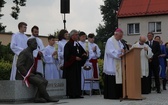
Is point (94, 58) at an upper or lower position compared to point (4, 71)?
upper

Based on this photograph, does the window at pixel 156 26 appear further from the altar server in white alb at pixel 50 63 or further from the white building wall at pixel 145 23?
the altar server in white alb at pixel 50 63

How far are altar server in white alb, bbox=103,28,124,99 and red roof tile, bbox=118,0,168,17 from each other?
35524mm

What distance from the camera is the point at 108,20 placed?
81625 mm

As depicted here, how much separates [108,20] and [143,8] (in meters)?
32.0

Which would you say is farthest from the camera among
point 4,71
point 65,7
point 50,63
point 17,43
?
point 65,7

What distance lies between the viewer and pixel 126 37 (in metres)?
51.9

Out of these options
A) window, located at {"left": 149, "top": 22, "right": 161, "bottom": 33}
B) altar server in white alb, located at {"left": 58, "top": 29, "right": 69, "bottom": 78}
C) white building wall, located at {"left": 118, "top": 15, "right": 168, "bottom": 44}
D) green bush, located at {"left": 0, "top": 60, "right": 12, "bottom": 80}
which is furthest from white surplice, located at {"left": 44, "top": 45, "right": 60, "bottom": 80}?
window, located at {"left": 149, "top": 22, "right": 161, "bottom": 33}

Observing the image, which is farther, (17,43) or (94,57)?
(94,57)

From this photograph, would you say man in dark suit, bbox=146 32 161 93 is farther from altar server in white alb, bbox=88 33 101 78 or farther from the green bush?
the green bush

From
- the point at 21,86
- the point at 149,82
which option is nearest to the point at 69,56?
the point at 21,86

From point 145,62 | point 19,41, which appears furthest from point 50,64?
point 145,62

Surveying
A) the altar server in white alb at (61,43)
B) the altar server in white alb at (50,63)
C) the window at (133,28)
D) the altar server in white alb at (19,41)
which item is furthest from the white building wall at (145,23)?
the altar server in white alb at (19,41)

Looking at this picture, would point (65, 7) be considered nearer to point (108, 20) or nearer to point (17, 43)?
point (17, 43)

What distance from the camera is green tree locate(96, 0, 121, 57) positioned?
261 feet
